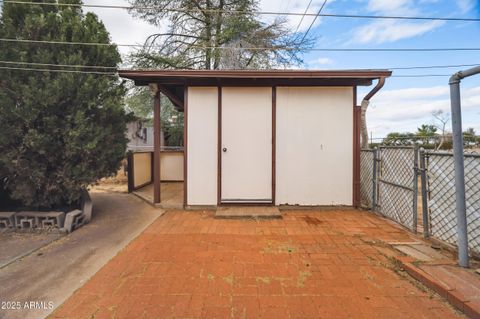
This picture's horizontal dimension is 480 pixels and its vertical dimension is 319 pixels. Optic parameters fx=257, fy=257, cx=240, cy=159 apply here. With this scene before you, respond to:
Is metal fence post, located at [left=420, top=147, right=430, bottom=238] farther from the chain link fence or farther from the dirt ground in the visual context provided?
the dirt ground

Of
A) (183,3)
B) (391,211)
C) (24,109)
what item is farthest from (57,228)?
(183,3)

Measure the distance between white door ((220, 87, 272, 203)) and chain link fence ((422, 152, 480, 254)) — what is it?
2.48 metres

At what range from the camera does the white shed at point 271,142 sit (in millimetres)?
4879

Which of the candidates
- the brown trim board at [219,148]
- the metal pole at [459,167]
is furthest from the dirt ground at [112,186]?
the metal pole at [459,167]

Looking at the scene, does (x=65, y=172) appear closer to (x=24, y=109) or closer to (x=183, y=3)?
(x=24, y=109)

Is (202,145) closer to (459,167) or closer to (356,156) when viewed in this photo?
(356,156)

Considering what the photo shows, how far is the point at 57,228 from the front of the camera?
3.82 meters

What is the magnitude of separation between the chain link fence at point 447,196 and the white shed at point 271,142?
168cm

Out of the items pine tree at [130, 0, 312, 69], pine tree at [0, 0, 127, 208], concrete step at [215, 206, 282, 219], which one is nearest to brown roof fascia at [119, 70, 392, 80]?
pine tree at [0, 0, 127, 208]

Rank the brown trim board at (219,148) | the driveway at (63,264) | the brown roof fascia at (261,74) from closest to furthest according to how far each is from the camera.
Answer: the driveway at (63,264) → the brown roof fascia at (261,74) → the brown trim board at (219,148)

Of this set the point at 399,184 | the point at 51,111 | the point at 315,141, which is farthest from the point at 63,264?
the point at 399,184

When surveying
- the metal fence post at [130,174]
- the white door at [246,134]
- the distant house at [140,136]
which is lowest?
the metal fence post at [130,174]

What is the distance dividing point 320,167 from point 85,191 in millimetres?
4276

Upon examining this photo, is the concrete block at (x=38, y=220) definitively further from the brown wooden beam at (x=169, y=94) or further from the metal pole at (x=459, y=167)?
the metal pole at (x=459, y=167)
